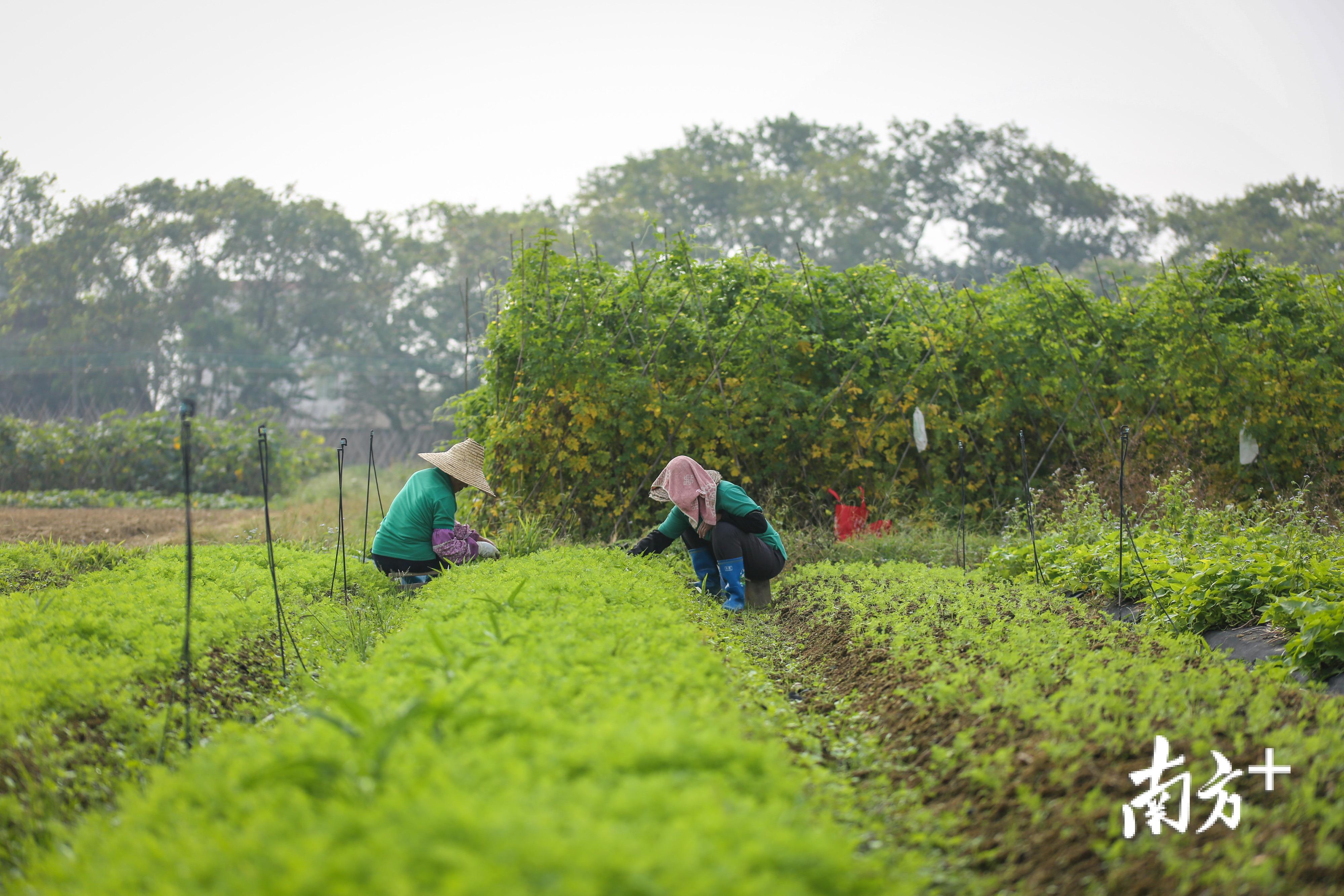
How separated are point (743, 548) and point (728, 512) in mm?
279

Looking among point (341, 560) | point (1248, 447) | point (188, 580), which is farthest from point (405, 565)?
point (1248, 447)

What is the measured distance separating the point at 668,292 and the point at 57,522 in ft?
26.6

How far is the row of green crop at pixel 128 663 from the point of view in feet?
9.62

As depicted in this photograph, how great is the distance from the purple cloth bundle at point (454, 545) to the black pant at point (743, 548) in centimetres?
159

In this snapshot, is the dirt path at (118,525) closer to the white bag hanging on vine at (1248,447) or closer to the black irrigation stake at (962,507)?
the black irrigation stake at (962,507)

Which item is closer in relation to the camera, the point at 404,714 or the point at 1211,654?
the point at 404,714

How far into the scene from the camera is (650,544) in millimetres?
6648

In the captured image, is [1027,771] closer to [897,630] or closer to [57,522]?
[897,630]

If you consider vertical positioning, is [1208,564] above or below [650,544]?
above

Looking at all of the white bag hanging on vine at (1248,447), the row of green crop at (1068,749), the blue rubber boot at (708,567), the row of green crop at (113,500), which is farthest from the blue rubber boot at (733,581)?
the row of green crop at (113,500)

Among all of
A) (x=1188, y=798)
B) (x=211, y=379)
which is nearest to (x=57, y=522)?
(x=1188, y=798)

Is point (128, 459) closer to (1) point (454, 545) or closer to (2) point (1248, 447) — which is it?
(1) point (454, 545)

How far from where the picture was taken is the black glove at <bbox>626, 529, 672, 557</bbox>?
662 cm

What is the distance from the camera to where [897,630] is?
4.72 metres
